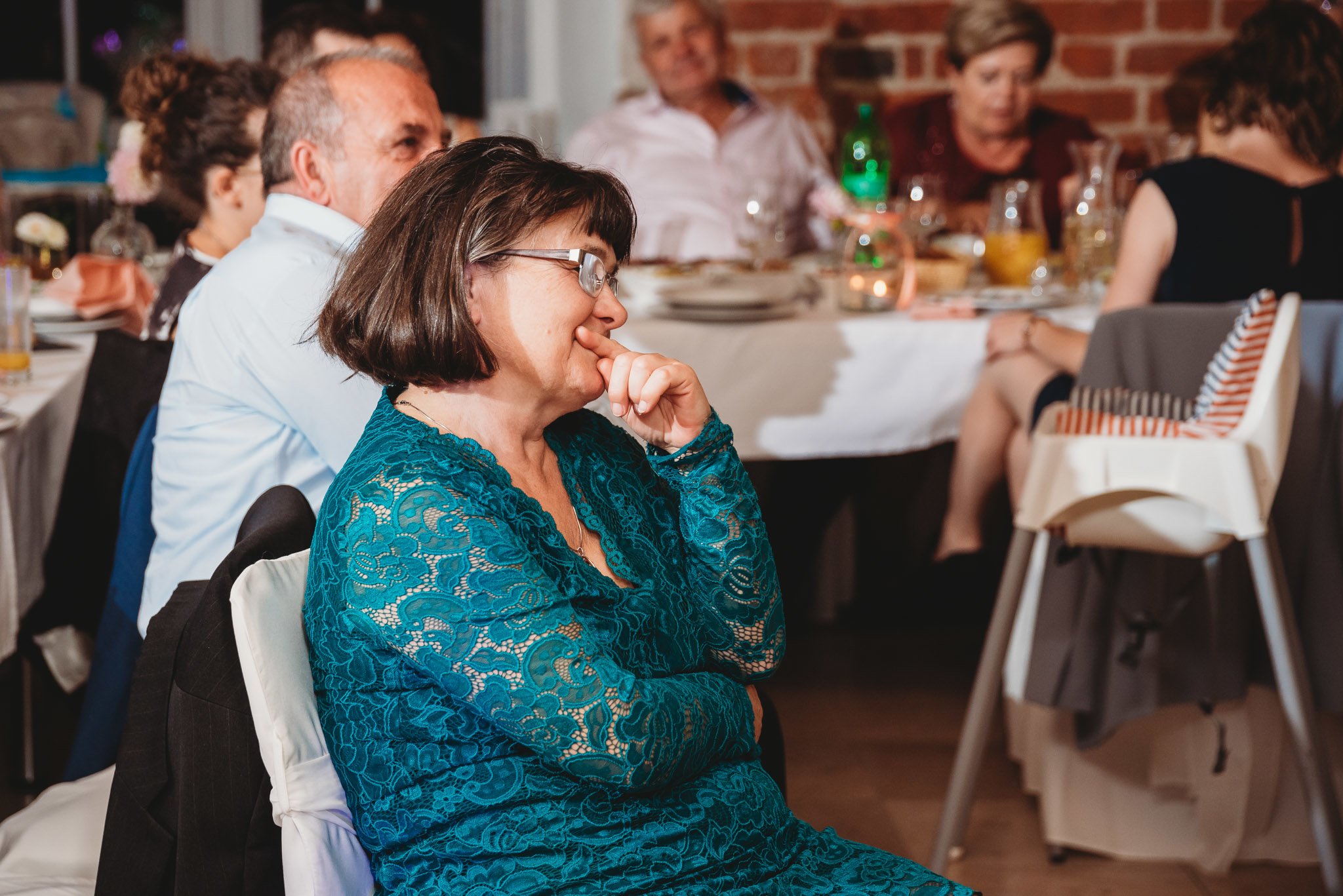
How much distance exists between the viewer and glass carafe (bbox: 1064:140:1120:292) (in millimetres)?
2832

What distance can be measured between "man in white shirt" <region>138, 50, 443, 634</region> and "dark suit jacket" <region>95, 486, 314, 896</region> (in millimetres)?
450

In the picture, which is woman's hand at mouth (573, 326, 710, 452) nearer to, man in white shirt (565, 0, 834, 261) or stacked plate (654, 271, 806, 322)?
stacked plate (654, 271, 806, 322)

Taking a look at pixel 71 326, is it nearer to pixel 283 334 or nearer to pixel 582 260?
pixel 283 334

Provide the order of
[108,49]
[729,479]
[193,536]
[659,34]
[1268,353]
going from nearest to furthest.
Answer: [729,479]
[193,536]
[1268,353]
[659,34]
[108,49]

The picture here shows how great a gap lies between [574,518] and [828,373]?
128 centimetres

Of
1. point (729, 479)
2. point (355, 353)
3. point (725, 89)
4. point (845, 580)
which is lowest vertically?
point (845, 580)

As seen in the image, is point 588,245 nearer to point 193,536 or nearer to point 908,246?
point 193,536

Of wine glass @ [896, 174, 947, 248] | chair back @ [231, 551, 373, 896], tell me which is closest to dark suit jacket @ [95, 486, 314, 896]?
chair back @ [231, 551, 373, 896]

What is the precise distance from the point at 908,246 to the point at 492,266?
1675 millimetres

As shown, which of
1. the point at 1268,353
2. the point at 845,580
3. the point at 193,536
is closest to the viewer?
the point at 193,536

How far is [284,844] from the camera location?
1113 mm

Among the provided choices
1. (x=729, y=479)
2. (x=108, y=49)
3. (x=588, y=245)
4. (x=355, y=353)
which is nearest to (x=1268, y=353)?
(x=729, y=479)

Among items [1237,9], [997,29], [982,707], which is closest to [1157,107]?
[1237,9]

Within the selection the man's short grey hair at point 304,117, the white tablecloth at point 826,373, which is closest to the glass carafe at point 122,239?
the white tablecloth at point 826,373
